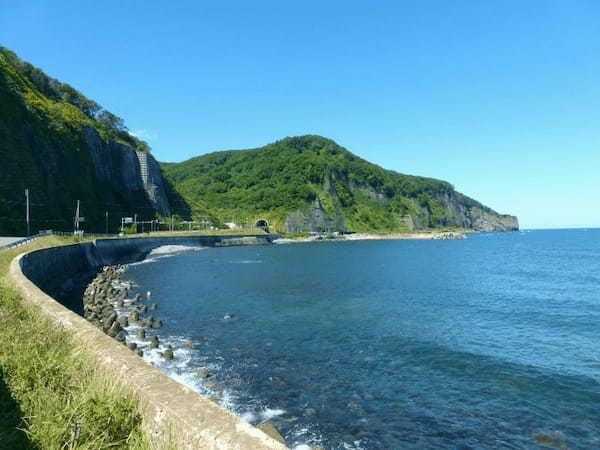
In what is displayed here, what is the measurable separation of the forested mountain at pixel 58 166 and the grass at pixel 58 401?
6423 centimetres

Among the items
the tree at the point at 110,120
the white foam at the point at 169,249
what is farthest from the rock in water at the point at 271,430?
the tree at the point at 110,120

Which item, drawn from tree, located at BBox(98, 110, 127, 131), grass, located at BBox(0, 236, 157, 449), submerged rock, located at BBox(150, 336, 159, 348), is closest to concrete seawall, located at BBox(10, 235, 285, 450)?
grass, located at BBox(0, 236, 157, 449)

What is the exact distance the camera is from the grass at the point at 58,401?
5551 mm

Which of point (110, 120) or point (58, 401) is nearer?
point (58, 401)

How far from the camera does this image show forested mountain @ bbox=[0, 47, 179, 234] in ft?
218

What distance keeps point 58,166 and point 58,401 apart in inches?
3530

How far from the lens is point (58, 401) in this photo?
638cm

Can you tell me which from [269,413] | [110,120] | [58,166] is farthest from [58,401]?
[110,120]

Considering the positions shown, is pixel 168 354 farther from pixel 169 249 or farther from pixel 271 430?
pixel 169 249

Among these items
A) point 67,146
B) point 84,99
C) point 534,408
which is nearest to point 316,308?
point 534,408

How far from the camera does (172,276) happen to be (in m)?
52.4

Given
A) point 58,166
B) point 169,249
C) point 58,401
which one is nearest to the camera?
point 58,401

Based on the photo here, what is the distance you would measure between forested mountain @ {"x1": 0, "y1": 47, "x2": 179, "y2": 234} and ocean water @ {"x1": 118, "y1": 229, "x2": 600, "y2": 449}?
42.7 m

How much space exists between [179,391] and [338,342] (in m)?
18.5
